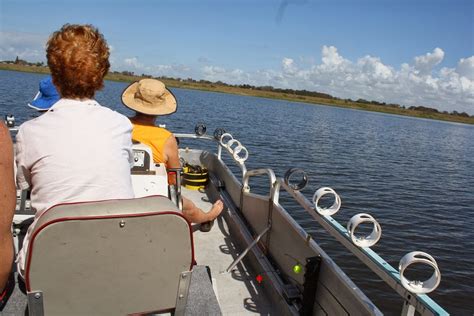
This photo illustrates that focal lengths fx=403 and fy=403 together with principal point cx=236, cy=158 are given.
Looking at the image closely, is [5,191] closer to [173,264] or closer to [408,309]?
[173,264]

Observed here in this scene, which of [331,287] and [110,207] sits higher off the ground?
[110,207]

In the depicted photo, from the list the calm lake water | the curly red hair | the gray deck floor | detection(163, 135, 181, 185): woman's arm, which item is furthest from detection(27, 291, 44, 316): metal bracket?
the calm lake water

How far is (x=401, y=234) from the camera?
9.66m

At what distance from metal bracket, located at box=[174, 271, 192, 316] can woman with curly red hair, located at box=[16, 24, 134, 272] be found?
458 millimetres

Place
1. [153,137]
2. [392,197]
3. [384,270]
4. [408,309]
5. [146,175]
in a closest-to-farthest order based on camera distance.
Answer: [408,309], [384,270], [146,175], [153,137], [392,197]

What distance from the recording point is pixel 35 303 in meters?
1.58

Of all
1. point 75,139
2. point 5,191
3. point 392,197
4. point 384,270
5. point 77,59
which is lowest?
point 392,197

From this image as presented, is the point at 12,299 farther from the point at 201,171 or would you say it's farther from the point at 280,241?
the point at 201,171

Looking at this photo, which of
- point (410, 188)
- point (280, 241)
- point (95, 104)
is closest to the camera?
point (95, 104)

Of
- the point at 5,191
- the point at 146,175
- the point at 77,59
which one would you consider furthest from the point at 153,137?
the point at 5,191

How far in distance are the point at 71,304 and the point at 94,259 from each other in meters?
0.24

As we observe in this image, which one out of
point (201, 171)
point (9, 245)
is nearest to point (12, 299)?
point (9, 245)

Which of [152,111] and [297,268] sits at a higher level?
[152,111]

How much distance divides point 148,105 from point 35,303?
2.17 meters
